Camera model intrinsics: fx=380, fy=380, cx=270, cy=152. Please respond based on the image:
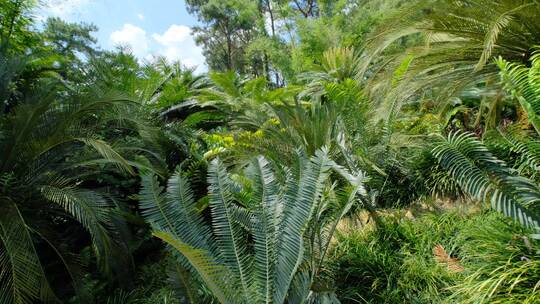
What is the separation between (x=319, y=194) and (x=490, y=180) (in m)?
0.98

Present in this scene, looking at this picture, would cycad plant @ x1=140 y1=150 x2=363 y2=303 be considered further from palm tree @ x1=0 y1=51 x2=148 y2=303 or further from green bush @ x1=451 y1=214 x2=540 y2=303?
green bush @ x1=451 y1=214 x2=540 y2=303

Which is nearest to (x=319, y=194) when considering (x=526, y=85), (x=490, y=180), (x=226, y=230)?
(x=226, y=230)

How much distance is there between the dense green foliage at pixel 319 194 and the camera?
2.31m

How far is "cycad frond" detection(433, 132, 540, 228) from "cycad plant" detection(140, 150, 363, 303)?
562 mm

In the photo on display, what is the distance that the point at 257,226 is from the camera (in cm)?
259

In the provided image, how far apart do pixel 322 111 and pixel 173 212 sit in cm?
190

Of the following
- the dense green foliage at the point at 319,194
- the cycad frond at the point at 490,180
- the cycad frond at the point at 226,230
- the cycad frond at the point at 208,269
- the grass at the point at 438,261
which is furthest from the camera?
the cycad frond at the point at 226,230

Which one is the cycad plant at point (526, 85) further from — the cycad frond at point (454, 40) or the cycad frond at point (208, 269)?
the cycad frond at point (208, 269)

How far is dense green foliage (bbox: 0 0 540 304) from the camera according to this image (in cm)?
231

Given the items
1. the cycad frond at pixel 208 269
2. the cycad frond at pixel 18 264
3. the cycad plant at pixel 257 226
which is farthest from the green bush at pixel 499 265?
the cycad frond at pixel 18 264

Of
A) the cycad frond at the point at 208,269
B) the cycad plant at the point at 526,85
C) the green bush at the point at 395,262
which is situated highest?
the cycad plant at the point at 526,85

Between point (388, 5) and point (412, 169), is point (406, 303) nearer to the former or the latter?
point (412, 169)

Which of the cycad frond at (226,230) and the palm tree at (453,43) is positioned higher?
the palm tree at (453,43)

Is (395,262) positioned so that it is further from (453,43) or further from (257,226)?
(453,43)
